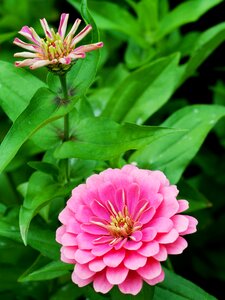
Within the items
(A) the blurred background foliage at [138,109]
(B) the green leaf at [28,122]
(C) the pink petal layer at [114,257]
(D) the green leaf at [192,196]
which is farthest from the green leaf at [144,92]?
(C) the pink petal layer at [114,257]

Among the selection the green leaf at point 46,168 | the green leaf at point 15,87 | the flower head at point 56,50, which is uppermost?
the flower head at point 56,50

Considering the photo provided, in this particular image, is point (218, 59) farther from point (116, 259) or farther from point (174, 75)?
point (116, 259)

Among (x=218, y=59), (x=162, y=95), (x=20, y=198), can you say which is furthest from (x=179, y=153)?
(x=218, y=59)

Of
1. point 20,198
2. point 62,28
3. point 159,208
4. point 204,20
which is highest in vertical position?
point 62,28

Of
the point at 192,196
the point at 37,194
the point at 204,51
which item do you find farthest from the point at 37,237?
the point at 204,51

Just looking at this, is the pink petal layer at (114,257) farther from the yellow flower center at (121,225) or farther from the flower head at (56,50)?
the flower head at (56,50)

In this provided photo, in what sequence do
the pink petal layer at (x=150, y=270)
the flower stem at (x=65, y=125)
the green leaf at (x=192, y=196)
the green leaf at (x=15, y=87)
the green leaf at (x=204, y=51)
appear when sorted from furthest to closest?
1. the green leaf at (x=204, y=51)
2. the green leaf at (x=192, y=196)
3. the green leaf at (x=15, y=87)
4. the flower stem at (x=65, y=125)
5. the pink petal layer at (x=150, y=270)
